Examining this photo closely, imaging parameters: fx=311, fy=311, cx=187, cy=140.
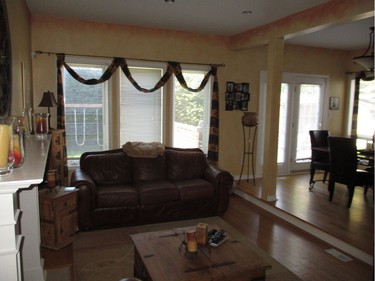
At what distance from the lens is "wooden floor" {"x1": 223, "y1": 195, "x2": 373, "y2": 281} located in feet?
9.70

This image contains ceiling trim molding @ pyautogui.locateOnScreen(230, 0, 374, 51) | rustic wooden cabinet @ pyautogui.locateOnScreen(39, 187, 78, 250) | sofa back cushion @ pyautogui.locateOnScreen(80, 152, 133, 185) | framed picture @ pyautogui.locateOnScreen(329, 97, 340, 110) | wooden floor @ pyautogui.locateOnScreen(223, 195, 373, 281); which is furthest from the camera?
framed picture @ pyautogui.locateOnScreen(329, 97, 340, 110)

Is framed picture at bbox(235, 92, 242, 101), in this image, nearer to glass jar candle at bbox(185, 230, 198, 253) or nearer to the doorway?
the doorway

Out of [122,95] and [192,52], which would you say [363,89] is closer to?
[192,52]

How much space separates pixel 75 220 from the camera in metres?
3.49

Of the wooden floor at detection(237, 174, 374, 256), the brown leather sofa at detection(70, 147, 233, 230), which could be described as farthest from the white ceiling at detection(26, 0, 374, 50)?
the wooden floor at detection(237, 174, 374, 256)

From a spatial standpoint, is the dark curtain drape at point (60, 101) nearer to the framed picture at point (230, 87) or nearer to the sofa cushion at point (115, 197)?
the sofa cushion at point (115, 197)

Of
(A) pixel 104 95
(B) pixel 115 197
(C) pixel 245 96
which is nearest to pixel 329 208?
(C) pixel 245 96

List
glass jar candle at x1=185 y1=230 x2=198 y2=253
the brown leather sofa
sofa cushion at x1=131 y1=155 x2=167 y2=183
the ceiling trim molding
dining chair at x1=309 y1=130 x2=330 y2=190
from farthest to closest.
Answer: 1. dining chair at x1=309 y1=130 x2=330 y2=190
2. sofa cushion at x1=131 y1=155 x2=167 y2=183
3. the brown leather sofa
4. the ceiling trim molding
5. glass jar candle at x1=185 y1=230 x2=198 y2=253

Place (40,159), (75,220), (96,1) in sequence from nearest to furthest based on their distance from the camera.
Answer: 1. (40,159)
2. (75,220)
3. (96,1)

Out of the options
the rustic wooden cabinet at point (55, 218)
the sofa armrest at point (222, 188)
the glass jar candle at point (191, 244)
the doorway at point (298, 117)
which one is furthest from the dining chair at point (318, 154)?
the rustic wooden cabinet at point (55, 218)

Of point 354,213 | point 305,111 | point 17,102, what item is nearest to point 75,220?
point 17,102

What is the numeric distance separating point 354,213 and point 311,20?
2.59 metres

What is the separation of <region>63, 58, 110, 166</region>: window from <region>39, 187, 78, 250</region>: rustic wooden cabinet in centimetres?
161

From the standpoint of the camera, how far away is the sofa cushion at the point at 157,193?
13.0ft
